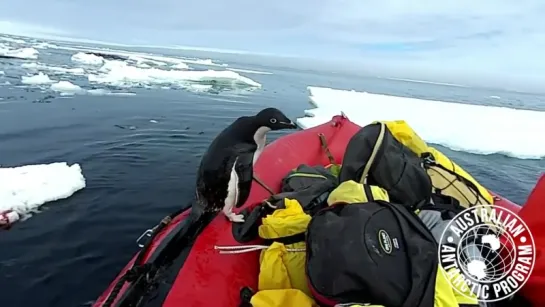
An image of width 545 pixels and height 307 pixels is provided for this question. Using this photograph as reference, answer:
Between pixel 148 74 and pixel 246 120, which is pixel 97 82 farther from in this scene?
pixel 246 120

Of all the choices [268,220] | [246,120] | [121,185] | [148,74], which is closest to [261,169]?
[246,120]

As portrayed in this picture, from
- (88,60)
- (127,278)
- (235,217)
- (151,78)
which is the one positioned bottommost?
(88,60)

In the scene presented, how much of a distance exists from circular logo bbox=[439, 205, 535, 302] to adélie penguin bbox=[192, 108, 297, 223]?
106 cm

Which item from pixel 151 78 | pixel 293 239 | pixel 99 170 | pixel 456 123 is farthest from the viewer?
pixel 151 78

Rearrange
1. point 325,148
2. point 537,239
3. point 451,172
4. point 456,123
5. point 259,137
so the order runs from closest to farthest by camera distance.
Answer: point 537,239
point 259,137
point 451,172
point 325,148
point 456,123

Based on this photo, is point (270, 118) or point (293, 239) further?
point (270, 118)

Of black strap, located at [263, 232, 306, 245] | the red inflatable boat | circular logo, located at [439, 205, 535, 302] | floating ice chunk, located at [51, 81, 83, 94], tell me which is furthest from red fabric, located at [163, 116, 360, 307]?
floating ice chunk, located at [51, 81, 83, 94]

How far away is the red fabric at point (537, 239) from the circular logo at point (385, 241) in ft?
2.01

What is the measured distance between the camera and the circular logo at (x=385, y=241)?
118 cm

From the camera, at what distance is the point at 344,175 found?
1940mm

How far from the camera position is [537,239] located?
1414 millimetres

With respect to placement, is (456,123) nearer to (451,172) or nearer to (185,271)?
(451,172)

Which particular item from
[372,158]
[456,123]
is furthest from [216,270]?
[456,123]

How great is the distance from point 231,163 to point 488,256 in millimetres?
1296
